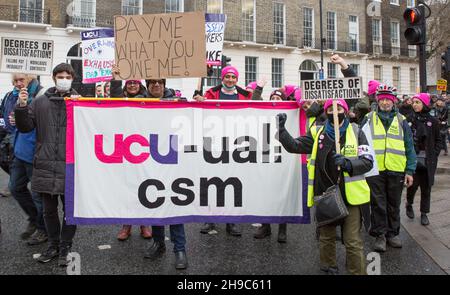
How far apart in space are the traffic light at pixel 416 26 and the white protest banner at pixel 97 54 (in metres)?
6.16

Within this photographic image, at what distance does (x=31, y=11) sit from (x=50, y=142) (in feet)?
72.4

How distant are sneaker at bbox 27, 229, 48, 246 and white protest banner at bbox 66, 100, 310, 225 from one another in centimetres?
109

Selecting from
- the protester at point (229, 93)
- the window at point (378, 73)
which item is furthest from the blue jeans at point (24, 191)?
the window at point (378, 73)

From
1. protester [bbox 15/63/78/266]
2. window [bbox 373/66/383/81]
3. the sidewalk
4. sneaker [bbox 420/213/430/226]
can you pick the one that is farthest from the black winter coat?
window [bbox 373/66/383/81]

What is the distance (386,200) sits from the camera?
5320 mm

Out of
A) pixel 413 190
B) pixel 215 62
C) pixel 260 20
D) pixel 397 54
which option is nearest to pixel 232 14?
pixel 260 20

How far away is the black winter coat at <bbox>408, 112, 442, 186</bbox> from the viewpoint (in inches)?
246

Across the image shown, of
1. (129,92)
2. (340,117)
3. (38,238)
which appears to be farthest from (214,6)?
(340,117)

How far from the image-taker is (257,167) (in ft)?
14.9

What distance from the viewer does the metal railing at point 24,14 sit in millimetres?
22734

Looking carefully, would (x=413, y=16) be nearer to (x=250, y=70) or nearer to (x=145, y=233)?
(x=145, y=233)

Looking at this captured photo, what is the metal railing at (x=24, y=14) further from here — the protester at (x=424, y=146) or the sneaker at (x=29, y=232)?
the protester at (x=424, y=146)
